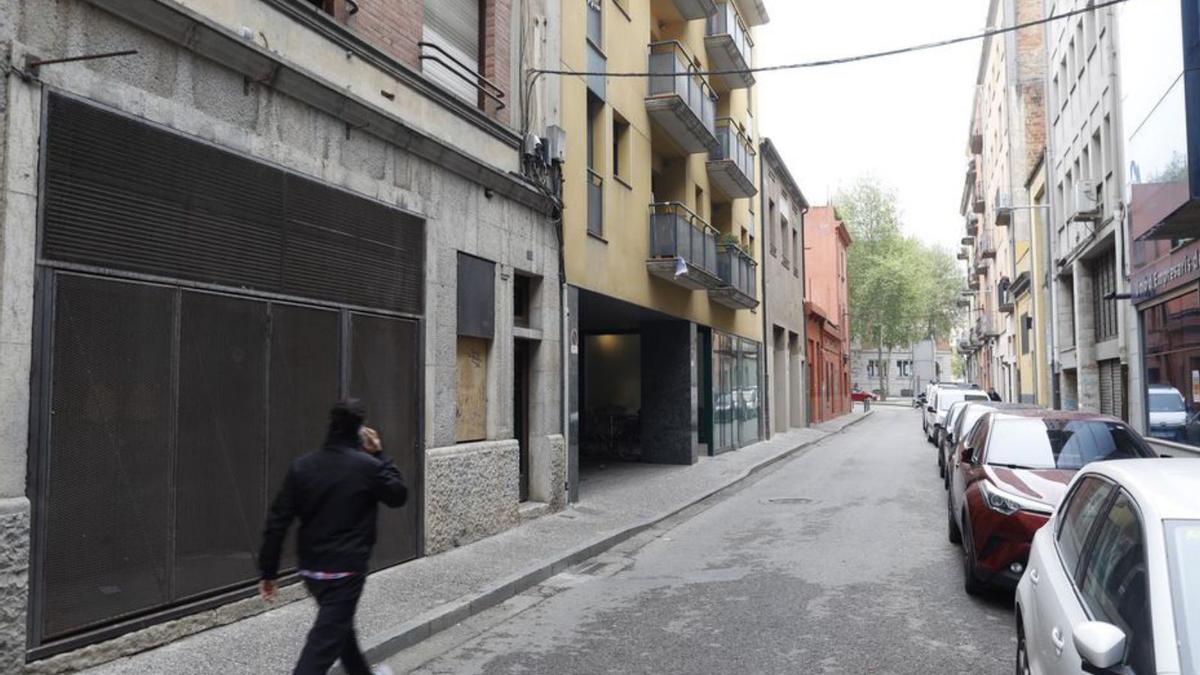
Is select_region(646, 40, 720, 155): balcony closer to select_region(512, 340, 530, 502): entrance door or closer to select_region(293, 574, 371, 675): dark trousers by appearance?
select_region(512, 340, 530, 502): entrance door

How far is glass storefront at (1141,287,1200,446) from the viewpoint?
46.3 ft

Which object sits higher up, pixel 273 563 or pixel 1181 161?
pixel 1181 161

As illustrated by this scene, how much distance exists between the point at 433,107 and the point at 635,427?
12453 millimetres

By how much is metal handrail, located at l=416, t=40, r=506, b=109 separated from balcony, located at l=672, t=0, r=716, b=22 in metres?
9.01

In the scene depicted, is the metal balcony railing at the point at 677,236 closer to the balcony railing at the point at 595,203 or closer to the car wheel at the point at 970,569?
the balcony railing at the point at 595,203

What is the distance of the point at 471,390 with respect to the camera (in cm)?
1022

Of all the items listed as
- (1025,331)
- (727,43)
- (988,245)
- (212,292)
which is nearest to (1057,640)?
(212,292)

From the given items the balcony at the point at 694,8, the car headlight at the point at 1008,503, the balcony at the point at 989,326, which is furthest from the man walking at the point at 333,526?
the balcony at the point at 989,326

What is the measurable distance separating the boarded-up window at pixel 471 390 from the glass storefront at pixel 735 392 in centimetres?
1210

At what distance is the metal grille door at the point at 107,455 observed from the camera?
5.21m

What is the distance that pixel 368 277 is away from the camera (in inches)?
326

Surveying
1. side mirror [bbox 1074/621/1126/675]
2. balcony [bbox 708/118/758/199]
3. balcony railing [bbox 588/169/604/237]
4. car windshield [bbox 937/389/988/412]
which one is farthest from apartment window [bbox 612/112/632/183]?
car windshield [bbox 937/389/988/412]

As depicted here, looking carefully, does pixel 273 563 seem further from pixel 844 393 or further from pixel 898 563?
pixel 844 393

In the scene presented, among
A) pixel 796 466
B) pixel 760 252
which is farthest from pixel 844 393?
pixel 796 466
